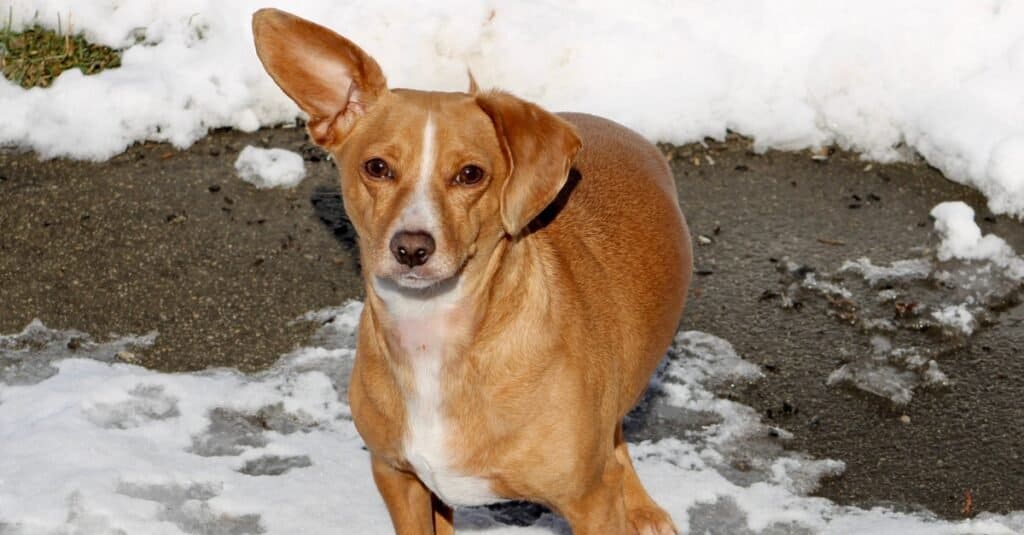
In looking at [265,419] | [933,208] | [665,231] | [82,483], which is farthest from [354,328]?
[933,208]

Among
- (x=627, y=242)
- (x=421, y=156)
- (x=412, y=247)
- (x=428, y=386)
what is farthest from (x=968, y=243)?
(x=412, y=247)

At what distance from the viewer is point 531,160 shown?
3.85 meters

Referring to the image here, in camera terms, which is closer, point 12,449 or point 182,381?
point 12,449

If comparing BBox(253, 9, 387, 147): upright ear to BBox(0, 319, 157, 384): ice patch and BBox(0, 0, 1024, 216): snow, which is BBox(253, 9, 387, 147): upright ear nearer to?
BBox(0, 319, 157, 384): ice patch

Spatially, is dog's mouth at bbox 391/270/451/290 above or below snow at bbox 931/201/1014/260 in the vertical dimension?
above

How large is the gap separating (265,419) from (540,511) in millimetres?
1221

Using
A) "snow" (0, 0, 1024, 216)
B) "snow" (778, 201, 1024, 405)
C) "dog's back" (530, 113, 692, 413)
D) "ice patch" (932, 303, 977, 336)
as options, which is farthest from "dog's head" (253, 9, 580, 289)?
"snow" (0, 0, 1024, 216)

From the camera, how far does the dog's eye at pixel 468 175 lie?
3836mm

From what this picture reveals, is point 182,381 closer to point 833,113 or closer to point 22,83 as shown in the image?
point 22,83

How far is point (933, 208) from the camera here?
7.13 m

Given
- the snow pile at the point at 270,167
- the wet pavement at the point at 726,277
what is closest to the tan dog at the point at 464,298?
the wet pavement at the point at 726,277

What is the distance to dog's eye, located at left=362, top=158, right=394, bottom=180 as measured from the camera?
384cm

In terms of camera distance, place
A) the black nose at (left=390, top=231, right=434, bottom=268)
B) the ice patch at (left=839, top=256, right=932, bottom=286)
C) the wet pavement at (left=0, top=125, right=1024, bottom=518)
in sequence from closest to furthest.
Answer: the black nose at (left=390, top=231, right=434, bottom=268), the wet pavement at (left=0, top=125, right=1024, bottom=518), the ice patch at (left=839, top=256, right=932, bottom=286)

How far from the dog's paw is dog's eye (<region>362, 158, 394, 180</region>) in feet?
5.79
